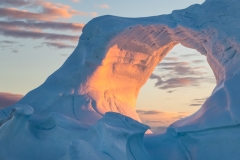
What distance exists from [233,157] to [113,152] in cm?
217

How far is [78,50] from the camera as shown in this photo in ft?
34.6

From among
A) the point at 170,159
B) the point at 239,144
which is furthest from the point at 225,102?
the point at 170,159

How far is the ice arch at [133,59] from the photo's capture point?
8680 mm

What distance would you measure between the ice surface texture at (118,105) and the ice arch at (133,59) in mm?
20

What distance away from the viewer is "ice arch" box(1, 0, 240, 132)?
8.68m

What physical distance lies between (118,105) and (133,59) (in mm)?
1227

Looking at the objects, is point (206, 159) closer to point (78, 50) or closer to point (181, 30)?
point (181, 30)

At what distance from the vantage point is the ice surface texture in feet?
26.7

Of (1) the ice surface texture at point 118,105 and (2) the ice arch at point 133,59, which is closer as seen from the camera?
(1) the ice surface texture at point 118,105

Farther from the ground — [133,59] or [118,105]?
[133,59]

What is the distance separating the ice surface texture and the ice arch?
20 millimetres

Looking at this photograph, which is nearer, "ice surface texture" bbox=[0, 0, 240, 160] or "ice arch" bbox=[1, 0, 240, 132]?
"ice surface texture" bbox=[0, 0, 240, 160]

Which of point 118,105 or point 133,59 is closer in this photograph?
point 133,59

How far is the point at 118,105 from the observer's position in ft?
37.8
